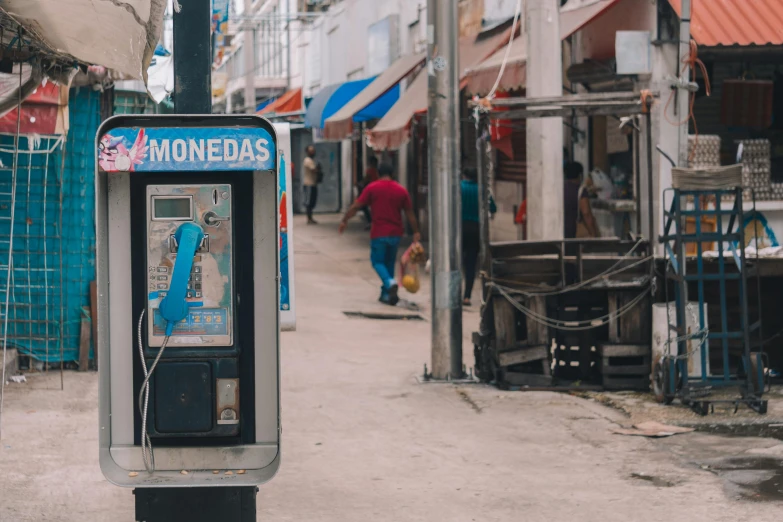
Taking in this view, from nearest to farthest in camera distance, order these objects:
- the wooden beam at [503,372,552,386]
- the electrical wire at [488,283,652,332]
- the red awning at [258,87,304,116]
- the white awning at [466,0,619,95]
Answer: the electrical wire at [488,283,652,332] → the wooden beam at [503,372,552,386] → the white awning at [466,0,619,95] → the red awning at [258,87,304,116]

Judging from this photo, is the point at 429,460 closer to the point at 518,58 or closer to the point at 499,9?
the point at 518,58

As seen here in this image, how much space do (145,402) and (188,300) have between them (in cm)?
47

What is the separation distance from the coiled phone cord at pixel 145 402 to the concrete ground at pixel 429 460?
3.75 ft

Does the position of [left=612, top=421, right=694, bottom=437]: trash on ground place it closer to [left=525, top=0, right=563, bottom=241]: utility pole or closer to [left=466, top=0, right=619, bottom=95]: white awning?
[left=525, top=0, right=563, bottom=241]: utility pole

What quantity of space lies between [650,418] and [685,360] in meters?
0.56

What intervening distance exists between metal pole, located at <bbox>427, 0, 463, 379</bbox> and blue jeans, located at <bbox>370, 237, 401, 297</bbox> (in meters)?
4.88

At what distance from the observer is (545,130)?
1061 cm

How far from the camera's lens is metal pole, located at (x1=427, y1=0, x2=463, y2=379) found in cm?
934

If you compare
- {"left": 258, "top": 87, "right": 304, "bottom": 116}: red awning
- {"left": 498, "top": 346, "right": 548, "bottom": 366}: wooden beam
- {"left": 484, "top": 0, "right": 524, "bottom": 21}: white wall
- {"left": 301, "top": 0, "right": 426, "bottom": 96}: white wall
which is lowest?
{"left": 498, "top": 346, "right": 548, "bottom": 366}: wooden beam

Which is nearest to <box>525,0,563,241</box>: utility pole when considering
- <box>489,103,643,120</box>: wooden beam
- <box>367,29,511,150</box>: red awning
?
<box>489,103,643,120</box>: wooden beam

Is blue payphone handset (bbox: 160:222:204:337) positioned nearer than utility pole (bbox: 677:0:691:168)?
Yes

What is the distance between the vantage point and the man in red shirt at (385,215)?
1411 centimetres

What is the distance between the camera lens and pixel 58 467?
6914 mm

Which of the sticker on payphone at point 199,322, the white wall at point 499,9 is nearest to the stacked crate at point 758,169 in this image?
the white wall at point 499,9
